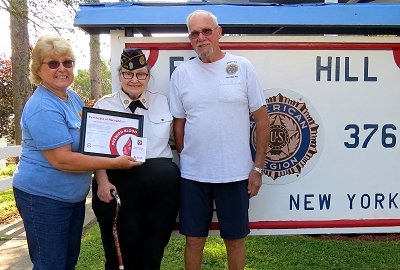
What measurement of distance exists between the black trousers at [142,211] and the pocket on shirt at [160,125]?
0.50 ft

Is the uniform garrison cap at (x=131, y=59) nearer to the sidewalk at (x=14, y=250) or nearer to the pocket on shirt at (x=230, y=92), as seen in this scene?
the pocket on shirt at (x=230, y=92)

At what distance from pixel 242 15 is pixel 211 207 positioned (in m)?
1.25

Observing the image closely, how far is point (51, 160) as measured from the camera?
2.33 metres

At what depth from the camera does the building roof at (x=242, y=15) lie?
273 cm

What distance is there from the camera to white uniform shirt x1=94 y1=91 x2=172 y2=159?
8.60 ft

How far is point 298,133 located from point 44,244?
1.80 m

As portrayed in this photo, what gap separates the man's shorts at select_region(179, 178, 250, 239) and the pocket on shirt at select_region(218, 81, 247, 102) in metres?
0.53

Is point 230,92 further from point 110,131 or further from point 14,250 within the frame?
point 14,250

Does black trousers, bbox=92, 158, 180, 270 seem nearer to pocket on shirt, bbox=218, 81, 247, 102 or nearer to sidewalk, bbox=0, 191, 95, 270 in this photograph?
pocket on shirt, bbox=218, 81, 247, 102

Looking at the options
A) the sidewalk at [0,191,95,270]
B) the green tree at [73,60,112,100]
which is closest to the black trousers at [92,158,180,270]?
the green tree at [73,60,112,100]

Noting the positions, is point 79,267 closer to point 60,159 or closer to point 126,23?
point 60,159

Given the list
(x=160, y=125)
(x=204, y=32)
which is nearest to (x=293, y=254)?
(x=160, y=125)

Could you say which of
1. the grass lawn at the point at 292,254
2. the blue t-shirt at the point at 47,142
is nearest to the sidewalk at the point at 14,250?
the grass lawn at the point at 292,254

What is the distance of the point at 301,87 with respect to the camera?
3020 millimetres
